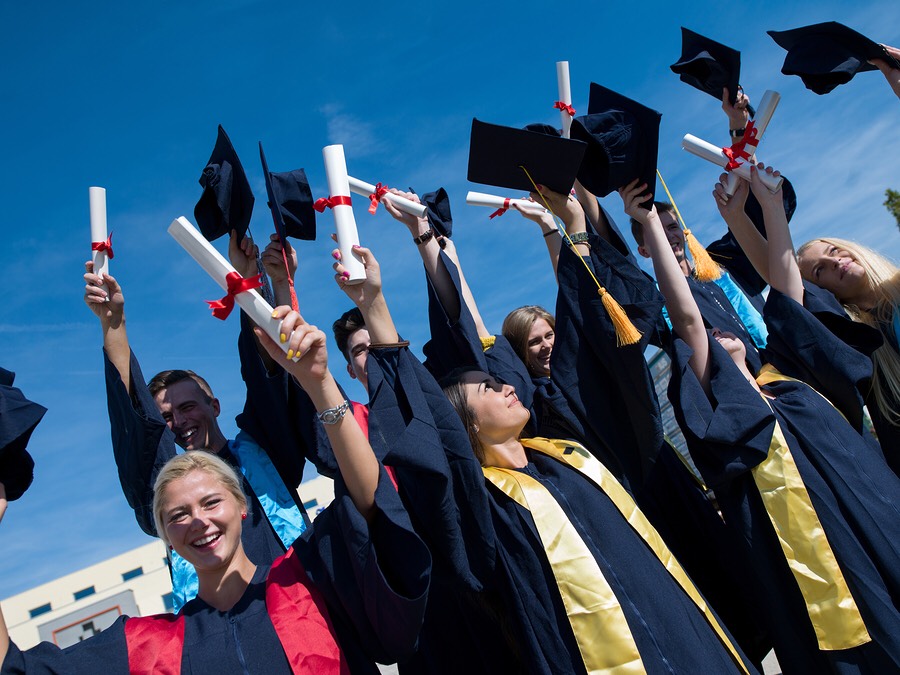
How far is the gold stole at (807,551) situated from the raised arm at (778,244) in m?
0.77

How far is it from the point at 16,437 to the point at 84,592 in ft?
165

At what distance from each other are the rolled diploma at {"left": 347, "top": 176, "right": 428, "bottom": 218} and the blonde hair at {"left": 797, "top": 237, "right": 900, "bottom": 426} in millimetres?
2049

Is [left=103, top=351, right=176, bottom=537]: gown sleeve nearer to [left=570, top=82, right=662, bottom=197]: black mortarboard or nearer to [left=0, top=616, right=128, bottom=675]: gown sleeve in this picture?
[left=0, top=616, right=128, bottom=675]: gown sleeve

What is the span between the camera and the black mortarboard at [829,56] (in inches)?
141

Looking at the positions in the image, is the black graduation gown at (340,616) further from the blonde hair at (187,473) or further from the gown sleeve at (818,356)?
the gown sleeve at (818,356)

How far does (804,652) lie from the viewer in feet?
9.48

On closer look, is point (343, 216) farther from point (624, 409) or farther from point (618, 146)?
Answer: point (624, 409)

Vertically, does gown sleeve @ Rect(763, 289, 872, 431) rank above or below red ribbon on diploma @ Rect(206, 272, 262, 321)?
below

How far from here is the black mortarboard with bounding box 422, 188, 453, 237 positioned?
4.09 m

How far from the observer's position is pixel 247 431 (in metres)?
3.47

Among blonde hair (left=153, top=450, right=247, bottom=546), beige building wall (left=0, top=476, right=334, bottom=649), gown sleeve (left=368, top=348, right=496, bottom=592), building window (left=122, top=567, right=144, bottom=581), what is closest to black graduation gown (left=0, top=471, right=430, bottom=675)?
gown sleeve (left=368, top=348, right=496, bottom=592)

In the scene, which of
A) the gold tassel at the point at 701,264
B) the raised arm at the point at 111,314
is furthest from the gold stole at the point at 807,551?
the raised arm at the point at 111,314

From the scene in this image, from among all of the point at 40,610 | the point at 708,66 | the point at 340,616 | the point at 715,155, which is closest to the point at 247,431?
the point at 340,616

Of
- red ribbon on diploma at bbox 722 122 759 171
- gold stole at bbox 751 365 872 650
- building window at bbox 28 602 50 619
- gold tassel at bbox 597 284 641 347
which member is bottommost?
gold stole at bbox 751 365 872 650
